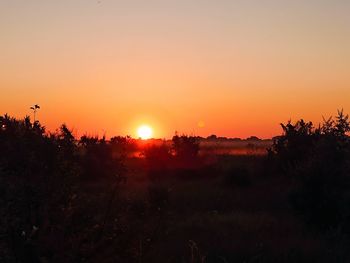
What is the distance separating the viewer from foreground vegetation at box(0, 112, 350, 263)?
7027 millimetres

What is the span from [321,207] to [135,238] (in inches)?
454

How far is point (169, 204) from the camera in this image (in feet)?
73.0

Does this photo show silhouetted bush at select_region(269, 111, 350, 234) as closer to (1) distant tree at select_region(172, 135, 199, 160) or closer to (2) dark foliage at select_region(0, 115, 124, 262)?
(2) dark foliage at select_region(0, 115, 124, 262)

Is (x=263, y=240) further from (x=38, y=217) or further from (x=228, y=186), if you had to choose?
(x=228, y=186)

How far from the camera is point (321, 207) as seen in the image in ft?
60.2

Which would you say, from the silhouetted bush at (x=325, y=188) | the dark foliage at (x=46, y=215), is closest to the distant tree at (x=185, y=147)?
the silhouetted bush at (x=325, y=188)

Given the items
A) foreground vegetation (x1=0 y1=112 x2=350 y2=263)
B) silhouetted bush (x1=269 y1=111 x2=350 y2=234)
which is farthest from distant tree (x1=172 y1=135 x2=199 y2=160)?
silhouetted bush (x1=269 y1=111 x2=350 y2=234)

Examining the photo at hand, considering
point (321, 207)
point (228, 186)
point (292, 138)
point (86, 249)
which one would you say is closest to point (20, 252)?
point (86, 249)

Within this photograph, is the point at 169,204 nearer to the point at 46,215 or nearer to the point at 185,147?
the point at 46,215

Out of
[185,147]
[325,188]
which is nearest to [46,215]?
[325,188]

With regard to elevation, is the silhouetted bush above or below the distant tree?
below

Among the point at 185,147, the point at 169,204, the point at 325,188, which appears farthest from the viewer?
the point at 185,147

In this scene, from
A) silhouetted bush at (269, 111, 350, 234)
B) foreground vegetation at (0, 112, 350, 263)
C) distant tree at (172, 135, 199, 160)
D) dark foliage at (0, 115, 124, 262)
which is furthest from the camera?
distant tree at (172, 135, 199, 160)

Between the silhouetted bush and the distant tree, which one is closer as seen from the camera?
the silhouetted bush
